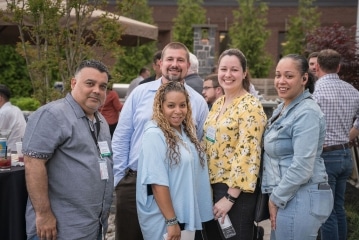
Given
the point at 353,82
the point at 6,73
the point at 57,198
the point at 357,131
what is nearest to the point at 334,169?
the point at 357,131

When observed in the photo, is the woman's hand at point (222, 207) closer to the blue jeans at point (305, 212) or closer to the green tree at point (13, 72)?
the blue jeans at point (305, 212)

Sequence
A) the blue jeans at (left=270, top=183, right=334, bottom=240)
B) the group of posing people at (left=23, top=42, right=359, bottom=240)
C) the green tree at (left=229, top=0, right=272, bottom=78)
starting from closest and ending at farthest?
the group of posing people at (left=23, top=42, right=359, bottom=240) < the blue jeans at (left=270, top=183, right=334, bottom=240) < the green tree at (left=229, top=0, right=272, bottom=78)

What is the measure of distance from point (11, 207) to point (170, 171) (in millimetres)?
1078

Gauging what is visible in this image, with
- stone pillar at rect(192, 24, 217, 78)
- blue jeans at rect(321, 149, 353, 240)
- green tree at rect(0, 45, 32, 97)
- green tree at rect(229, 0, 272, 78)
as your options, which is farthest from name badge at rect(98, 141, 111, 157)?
green tree at rect(229, 0, 272, 78)

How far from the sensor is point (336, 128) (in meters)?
4.91

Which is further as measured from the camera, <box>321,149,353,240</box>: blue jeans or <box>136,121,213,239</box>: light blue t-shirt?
<box>321,149,353,240</box>: blue jeans

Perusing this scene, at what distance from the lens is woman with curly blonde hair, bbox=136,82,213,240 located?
118 inches

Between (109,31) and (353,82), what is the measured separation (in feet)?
10.7

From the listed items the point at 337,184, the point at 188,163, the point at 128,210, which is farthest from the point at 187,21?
the point at 188,163

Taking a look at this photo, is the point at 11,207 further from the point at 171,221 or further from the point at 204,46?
the point at 204,46

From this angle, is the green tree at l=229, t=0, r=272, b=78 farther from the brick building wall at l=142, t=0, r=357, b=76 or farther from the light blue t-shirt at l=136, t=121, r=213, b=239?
the light blue t-shirt at l=136, t=121, r=213, b=239

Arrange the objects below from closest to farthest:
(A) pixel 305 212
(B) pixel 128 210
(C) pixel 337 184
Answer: (A) pixel 305 212 → (B) pixel 128 210 → (C) pixel 337 184

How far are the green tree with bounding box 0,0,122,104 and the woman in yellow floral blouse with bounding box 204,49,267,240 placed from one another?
2.61 m

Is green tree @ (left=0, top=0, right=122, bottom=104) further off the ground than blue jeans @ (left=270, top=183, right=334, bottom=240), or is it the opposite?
green tree @ (left=0, top=0, right=122, bottom=104)
